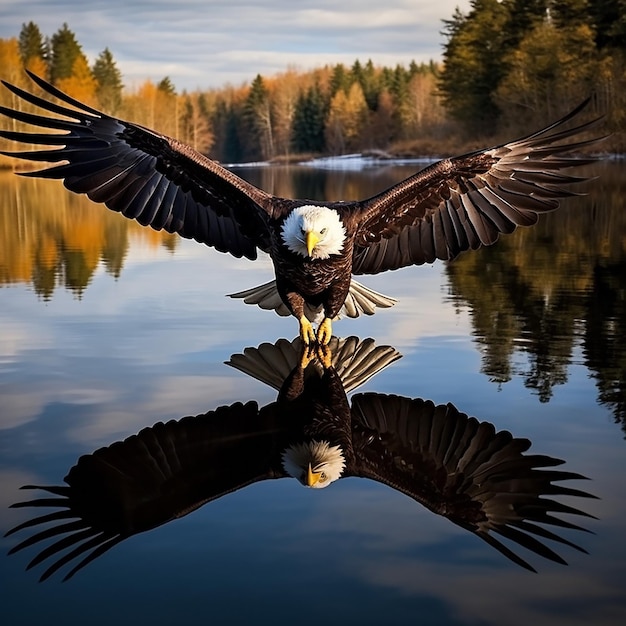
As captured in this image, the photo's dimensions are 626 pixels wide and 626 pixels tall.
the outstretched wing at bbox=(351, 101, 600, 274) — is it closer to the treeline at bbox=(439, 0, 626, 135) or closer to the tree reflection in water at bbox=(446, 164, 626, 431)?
the tree reflection in water at bbox=(446, 164, 626, 431)

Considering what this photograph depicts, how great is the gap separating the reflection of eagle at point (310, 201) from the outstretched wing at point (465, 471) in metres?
1.71

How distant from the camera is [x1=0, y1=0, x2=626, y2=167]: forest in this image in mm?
44844

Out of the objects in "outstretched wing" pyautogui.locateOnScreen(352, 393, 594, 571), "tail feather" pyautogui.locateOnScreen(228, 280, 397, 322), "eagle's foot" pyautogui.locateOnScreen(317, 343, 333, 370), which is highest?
"tail feather" pyautogui.locateOnScreen(228, 280, 397, 322)

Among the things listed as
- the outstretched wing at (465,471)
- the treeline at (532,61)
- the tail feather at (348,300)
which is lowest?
the outstretched wing at (465,471)

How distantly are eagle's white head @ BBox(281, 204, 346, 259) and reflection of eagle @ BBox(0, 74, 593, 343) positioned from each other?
28cm

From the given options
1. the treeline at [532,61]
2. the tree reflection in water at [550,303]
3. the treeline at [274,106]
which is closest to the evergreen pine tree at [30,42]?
the treeline at [274,106]

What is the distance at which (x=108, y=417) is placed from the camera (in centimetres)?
444

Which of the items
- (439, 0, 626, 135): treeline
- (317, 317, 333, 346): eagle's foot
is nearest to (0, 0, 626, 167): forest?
(439, 0, 626, 135): treeline

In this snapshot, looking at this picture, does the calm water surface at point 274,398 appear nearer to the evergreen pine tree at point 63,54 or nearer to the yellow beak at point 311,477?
the yellow beak at point 311,477

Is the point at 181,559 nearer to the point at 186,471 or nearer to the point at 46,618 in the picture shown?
the point at 46,618

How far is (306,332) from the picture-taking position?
20.5 ft

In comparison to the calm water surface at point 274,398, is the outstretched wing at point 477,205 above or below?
above

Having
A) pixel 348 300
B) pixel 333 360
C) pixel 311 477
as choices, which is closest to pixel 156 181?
pixel 348 300

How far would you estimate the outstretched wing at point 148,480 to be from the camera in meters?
3.05
